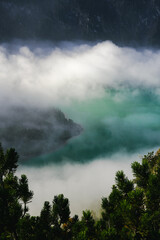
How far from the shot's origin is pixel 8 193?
17109 millimetres

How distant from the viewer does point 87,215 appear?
16562mm

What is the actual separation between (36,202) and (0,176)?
162672mm

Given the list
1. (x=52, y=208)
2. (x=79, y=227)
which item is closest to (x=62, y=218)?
(x=52, y=208)

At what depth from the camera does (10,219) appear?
639 inches

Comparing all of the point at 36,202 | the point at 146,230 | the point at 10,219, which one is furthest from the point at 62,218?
the point at 36,202

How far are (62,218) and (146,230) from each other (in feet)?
30.6

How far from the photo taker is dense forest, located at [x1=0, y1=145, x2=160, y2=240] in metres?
15.4

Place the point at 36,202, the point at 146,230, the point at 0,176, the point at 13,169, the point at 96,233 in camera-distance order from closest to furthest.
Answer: the point at 146,230, the point at 96,233, the point at 0,176, the point at 13,169, the point at 36,202

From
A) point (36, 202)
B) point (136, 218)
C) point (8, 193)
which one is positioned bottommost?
point (136, 218)

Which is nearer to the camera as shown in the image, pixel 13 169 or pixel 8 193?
pixel 8 193

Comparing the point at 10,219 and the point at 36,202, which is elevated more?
the point at 36,202

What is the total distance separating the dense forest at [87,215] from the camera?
15.4m

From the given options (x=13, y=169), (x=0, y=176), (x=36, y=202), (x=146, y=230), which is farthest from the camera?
(x=36, y=202)

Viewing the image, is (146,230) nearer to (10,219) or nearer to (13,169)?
(10,219)
